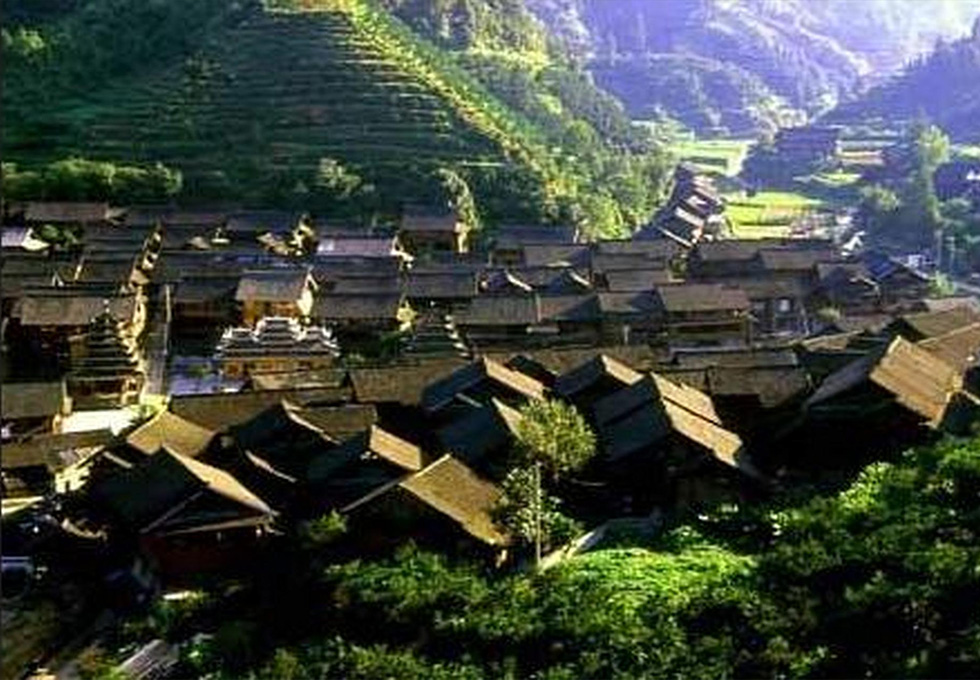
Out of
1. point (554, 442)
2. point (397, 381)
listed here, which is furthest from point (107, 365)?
point (554, 442)

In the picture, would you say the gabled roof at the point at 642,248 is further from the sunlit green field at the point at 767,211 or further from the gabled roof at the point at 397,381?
the gabled roof at the point at 397,381

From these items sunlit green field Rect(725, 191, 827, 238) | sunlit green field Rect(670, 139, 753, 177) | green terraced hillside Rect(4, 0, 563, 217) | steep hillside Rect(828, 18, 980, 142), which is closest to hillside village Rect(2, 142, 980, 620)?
green terraced hillside Rect(4, 0, 563, 217)

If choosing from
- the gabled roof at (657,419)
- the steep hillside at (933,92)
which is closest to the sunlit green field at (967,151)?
the steep hillside at (933,92)

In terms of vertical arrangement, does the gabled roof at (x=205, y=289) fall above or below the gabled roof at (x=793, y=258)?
below

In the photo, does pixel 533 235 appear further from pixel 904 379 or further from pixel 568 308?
pixel 904 379

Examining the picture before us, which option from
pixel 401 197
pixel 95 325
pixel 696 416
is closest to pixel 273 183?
pixel 401 197

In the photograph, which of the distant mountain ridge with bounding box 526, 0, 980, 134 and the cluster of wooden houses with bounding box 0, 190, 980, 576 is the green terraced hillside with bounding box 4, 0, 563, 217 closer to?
the cluster of wooden houses with bounding box 0, 190, 980, 576

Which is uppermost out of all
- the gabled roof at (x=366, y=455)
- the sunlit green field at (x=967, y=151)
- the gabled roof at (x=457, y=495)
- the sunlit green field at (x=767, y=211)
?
the gabled roof at (x=457, y=495)
